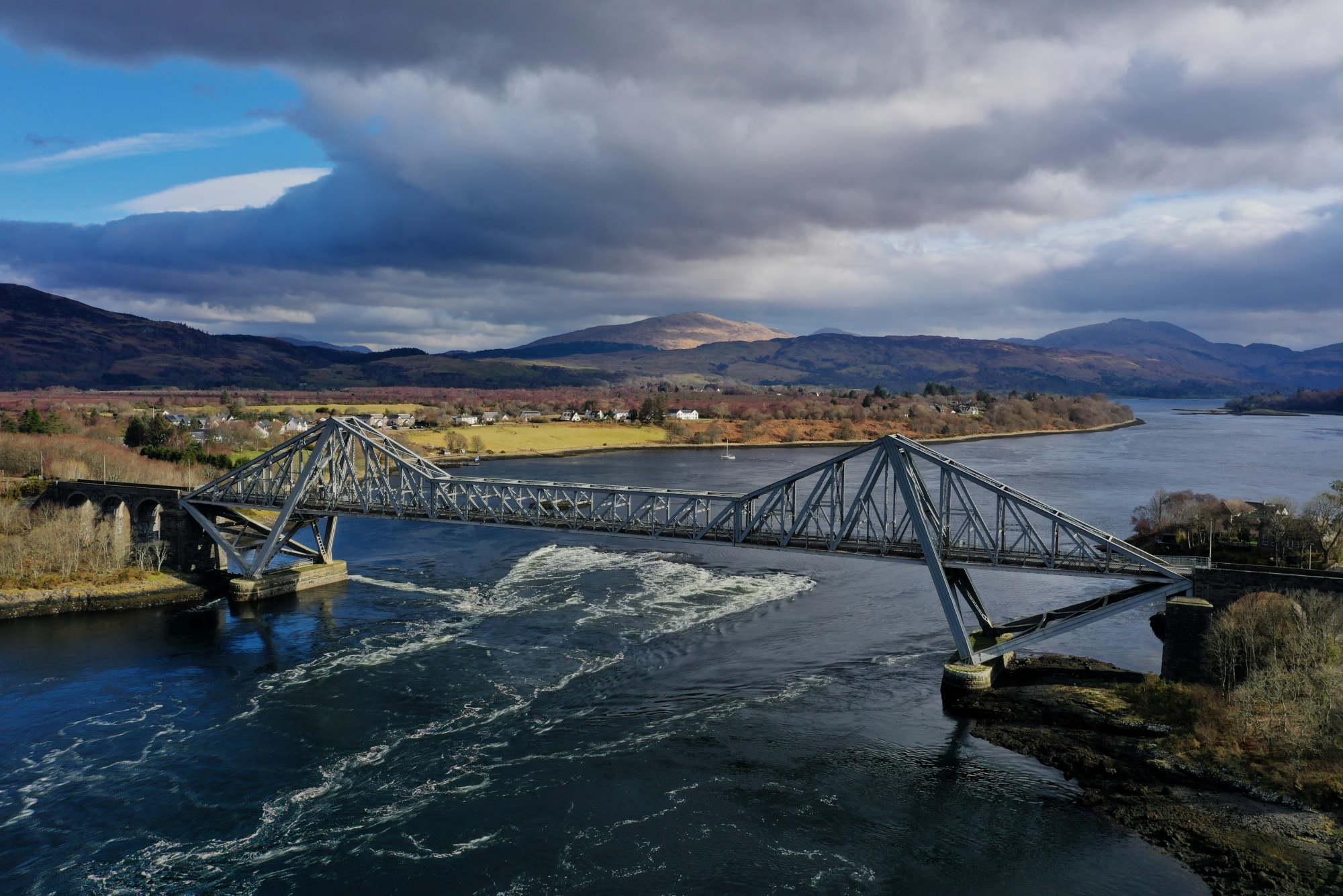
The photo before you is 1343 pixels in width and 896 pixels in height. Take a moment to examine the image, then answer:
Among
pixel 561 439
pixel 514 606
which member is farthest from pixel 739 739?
pixel 561 439

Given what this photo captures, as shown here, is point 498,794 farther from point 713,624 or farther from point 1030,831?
point 713,624

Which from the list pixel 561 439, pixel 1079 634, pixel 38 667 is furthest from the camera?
pixel 561 439

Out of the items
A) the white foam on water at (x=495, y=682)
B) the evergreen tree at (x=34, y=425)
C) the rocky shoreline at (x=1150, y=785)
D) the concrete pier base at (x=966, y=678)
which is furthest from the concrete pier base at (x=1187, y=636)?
the evergreen tree at (x=34, y=425)

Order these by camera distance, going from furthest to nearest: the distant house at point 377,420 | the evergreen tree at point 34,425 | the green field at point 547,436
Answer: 1. the distant house at point 377,420
2. the green field at point 547,436
3. the evergreen tree at point 34,425

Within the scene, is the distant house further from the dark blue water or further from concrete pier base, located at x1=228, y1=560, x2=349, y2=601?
the dark blue water

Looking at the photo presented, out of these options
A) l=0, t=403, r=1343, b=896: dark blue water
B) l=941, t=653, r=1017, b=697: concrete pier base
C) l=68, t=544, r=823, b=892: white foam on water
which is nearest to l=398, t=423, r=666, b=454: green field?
l=68, t=544, r=823, b=892: white foam on water

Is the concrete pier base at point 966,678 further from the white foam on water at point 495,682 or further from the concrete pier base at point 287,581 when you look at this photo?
the concrete pier base at point 287,581
